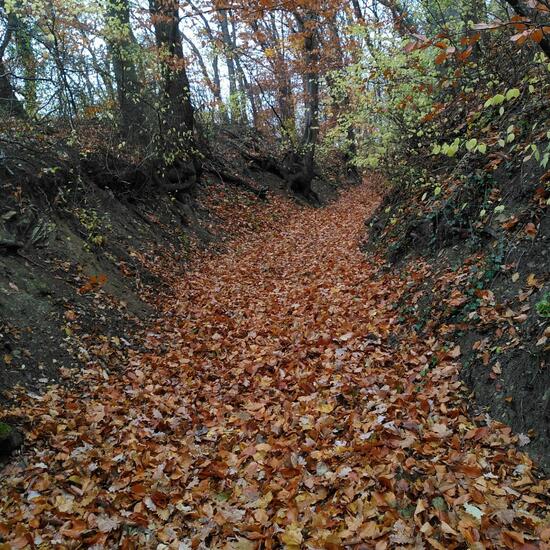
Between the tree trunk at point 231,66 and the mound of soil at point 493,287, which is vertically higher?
the tree trunk at point 231,66

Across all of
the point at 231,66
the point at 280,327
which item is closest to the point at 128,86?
the point at 280,327

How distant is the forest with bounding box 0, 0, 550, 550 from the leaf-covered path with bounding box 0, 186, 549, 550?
0.07 feet

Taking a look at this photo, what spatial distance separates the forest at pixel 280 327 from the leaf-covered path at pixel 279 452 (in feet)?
0.07

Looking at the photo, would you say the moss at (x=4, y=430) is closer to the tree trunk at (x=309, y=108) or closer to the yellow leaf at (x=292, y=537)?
the yellow leaf at (x=292, y=537)

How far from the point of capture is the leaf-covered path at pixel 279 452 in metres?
3.32

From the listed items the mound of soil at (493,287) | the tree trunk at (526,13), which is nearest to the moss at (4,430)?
the mound of soil at (493,287)

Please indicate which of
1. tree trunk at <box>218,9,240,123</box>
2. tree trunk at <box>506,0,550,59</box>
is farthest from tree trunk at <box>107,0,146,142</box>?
tree trunk at <box>506,0,550,59</box>

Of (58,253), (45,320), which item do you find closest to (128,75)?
(58,253)

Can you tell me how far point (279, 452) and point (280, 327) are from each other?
2.94 metres

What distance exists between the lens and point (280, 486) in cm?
385

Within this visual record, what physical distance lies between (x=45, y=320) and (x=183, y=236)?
19.2ft

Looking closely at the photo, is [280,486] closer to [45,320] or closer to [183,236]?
[45,320]

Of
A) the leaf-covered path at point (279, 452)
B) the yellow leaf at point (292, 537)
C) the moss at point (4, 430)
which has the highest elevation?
the moss at point (4, 430)

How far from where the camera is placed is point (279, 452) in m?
4.30
